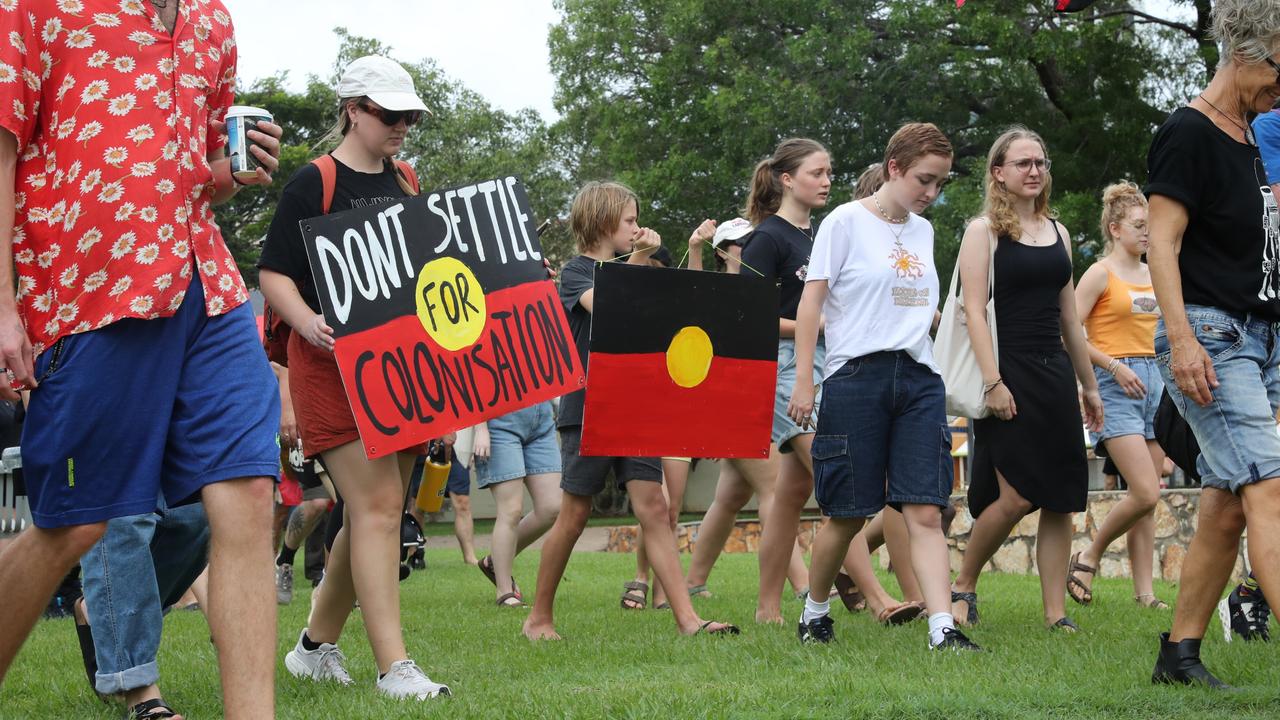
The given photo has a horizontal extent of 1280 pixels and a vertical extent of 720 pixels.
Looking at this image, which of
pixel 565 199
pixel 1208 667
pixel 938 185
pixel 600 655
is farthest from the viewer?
pixel 565 199

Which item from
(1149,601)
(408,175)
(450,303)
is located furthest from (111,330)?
(1149,601)

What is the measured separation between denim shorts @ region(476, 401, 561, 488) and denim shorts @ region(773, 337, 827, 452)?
6.78ft

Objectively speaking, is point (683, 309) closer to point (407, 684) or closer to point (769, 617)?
point (769, 617)

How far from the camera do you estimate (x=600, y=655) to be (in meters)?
5.45

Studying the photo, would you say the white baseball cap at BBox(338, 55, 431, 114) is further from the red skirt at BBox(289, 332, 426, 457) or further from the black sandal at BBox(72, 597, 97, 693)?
the black sandal at BBox(72, 597, 97, 693)

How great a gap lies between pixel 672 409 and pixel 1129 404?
2.68 m

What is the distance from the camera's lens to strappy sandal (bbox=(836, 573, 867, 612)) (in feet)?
24.4

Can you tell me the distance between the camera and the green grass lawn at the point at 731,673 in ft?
13.1

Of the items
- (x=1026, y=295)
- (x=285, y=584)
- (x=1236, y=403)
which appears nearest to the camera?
(x=1236, y=403)

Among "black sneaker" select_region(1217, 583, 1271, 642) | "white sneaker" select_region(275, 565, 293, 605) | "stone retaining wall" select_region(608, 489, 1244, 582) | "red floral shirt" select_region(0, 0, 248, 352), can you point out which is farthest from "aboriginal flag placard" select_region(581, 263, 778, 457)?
"stone retaining wall" select_region(608, 489, 1244, 582)

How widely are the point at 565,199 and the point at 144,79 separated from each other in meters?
33.9

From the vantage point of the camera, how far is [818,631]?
18.8ft

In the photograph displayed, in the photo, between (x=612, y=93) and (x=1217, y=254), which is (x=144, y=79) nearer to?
(x=1217, y=254)

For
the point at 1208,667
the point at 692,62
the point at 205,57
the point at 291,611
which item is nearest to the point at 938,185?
the point at 1208,667
